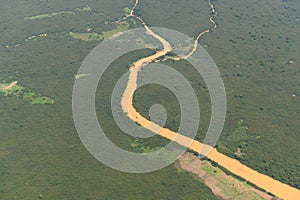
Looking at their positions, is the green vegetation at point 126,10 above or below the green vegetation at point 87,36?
above

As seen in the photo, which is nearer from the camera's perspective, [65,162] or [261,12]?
[65,162]

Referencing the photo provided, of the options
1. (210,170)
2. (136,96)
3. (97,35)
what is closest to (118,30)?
(97,35)

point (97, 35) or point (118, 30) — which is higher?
point (118, 30)

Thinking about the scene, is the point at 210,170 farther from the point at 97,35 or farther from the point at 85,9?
the point at 85,9

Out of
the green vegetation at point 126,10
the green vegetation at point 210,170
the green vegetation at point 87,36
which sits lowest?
the green vegetation at point 87,36

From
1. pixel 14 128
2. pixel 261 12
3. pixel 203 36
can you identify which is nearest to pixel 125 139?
pixel 14 128

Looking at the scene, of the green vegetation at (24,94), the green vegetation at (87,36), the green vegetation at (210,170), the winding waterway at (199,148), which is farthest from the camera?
the green vegetation at (87,36)

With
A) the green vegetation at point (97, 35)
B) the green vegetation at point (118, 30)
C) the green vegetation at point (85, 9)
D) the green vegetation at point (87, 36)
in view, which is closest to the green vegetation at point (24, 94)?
the green vegetation at point (87, 36)

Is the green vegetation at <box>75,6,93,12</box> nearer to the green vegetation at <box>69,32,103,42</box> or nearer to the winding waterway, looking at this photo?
the green vegetation at <box>69,32,103,42</box>

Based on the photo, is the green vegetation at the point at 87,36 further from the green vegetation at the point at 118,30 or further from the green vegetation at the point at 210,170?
the green vegetation at the point at 210,170

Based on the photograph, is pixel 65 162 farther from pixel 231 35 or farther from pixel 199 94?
pixel 231 35

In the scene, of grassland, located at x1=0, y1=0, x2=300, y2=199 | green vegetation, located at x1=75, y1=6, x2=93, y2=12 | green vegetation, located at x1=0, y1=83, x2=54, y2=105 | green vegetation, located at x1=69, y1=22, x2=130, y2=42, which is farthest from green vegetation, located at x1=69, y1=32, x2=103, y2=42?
green vegetation, located at x1=0, y1=83, x2=54, y2=105
